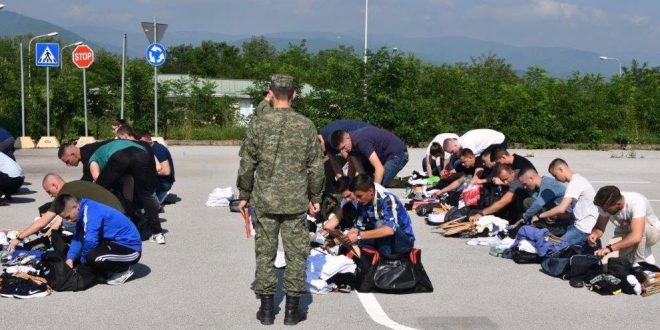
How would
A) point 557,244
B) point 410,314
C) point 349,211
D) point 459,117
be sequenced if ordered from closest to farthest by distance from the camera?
1. point 410,314
2. point 349,211
3. point 557,244
4. point 459,117

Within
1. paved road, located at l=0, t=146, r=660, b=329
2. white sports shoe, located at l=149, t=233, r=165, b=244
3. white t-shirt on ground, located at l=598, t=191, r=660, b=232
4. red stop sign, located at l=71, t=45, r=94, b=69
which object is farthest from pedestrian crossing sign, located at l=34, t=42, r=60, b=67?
white t-shirt on ground, located at l=598, t=191, r=660, b=232

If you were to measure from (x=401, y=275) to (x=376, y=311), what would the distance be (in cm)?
68

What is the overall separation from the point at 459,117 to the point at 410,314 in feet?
66.6

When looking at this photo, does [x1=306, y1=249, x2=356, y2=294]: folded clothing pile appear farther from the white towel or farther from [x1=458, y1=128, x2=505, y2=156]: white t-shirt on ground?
[x1=458, y1=128, x2=505, y2=156]: white t-shirt on ground

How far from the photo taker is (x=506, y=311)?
716cm

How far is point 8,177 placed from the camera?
1288cm

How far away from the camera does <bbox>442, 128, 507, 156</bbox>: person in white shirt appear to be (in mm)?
13664

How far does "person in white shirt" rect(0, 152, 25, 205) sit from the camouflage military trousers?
7.57 m

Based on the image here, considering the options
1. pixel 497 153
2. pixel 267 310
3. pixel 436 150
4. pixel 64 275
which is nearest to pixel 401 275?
pixel 267 310

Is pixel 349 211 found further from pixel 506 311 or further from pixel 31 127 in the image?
pixel 31 127

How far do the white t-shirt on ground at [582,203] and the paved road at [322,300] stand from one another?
33.9 inches

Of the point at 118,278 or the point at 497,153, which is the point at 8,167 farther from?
the point at 497,153

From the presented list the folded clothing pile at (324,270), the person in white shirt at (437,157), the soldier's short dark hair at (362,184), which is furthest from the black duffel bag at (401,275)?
the person in white shirt at (437,157)

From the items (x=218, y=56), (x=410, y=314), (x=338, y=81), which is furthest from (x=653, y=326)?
(x=218, y=56)
